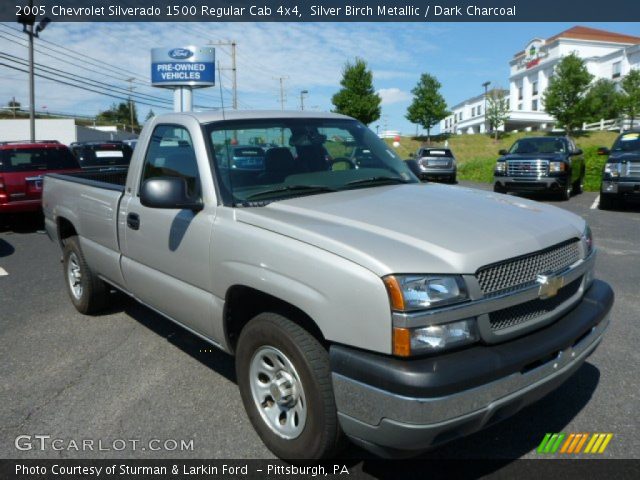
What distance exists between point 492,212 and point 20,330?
438 cm

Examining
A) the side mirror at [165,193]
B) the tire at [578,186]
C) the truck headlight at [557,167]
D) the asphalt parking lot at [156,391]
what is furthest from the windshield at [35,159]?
the tire at [578,186]

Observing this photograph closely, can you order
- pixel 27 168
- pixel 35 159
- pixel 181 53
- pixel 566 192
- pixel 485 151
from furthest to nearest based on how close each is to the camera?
1. pixel 485 151
2. pixel 181 53
3. pixel 566 192
4. pixel 35 159
5. pixel 27 168

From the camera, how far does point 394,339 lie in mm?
2229

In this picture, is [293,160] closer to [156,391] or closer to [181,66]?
[156,391]

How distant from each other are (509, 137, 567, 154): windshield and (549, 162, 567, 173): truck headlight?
3.12 ft

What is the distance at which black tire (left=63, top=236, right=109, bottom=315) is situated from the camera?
201 inches

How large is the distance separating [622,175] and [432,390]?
11.9m

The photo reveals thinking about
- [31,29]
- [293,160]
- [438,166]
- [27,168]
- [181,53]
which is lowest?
[293,160]

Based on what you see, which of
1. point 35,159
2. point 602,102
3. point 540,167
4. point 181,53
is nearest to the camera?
point 35,159

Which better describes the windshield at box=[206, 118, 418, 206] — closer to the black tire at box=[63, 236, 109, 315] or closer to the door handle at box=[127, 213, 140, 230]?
the door handle at box=[127, 213, 140, 230]

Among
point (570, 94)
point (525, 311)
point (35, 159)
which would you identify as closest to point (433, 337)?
point (525, 311)

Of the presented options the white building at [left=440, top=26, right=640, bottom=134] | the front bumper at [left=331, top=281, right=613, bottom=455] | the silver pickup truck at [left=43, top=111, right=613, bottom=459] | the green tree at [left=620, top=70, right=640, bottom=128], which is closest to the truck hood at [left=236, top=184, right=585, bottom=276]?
the silver pickup truck at [left=43, top=111, right=613, bottom=459]

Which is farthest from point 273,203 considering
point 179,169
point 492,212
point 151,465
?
point 151,465

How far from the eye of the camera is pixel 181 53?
136ft
